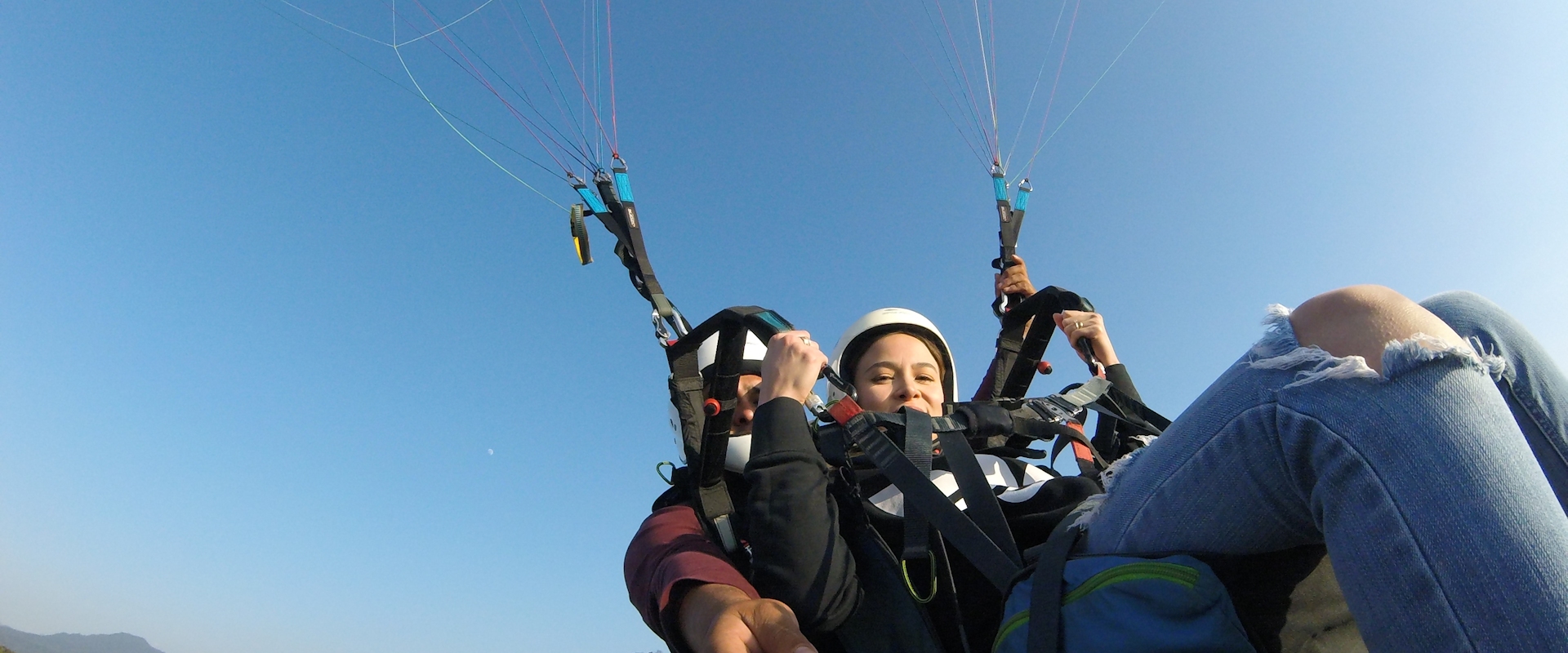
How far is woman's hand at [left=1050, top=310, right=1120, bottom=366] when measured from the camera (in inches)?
157

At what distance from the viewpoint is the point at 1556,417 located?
1476mm

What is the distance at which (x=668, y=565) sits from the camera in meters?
2.62

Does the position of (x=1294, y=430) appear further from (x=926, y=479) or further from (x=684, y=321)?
(x=684, y=321)

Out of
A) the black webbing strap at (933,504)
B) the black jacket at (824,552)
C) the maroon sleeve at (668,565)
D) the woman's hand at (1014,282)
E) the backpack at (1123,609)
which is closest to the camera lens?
the backpack at (1123,609)

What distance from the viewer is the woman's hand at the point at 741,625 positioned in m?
2.12

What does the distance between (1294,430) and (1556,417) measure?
60cm

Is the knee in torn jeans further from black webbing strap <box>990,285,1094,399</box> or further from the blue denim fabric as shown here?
→ black webbing strap <box>990,285,1094,399</box>

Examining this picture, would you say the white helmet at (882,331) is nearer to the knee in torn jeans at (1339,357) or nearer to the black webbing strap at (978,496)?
the black webbing strap at (978,496)

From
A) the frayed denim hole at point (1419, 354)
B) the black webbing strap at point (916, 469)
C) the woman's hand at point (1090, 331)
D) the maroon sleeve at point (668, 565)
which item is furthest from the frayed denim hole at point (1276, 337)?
the woman's hand at point (1090, 331)

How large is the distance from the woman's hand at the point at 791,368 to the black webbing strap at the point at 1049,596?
110 cm

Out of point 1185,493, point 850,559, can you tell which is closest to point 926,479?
point 850,559

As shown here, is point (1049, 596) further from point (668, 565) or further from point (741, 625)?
point (668, 565)

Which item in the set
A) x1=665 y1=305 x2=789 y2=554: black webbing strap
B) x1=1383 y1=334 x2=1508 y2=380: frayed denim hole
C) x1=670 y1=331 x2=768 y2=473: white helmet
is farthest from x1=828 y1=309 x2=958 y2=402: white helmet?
x1=1383 y1=334 x2=1508 y2=380: frayed denim hole

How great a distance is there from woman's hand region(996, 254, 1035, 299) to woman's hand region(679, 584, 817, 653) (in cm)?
303
